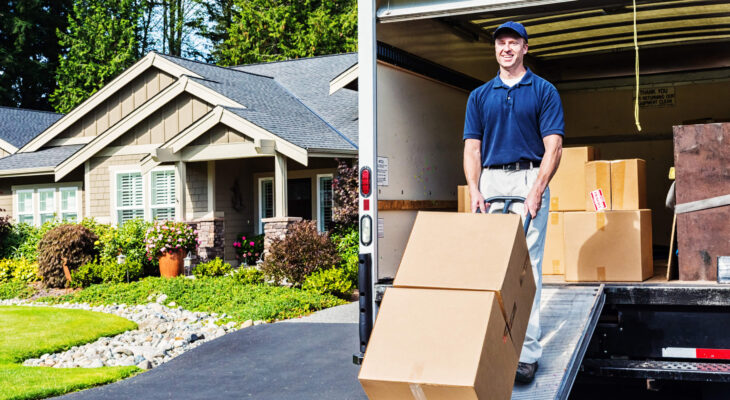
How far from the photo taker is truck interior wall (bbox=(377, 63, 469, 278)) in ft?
17.1

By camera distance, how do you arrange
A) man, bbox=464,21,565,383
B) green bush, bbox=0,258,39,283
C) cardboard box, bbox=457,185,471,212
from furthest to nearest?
green bush, bbox=0,258,39,283, cardboard box, bbox=457,185,471,212, man, bbox=464,21,565,383

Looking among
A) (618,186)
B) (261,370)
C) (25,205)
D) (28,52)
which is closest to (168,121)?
(25,205)

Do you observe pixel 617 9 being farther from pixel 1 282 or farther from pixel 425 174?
pixel 1 282

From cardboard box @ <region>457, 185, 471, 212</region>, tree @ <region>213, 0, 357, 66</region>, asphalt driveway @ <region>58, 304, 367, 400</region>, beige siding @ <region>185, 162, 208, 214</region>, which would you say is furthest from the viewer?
tree @ <region>213, 0, 357, 66</region>

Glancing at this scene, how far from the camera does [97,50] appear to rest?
3341cm

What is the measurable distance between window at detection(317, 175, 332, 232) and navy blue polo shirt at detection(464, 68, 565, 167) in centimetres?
1327

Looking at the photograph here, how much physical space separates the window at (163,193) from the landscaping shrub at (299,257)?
17.4 ft

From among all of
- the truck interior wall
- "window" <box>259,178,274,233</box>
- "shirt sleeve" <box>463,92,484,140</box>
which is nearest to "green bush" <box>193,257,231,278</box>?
"window" <box>259,178,274,233</box>

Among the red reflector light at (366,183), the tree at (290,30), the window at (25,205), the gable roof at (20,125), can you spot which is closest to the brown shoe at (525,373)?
the red reflector light at (366,183)

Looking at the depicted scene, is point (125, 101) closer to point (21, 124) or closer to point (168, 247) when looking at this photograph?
point (168, 247)

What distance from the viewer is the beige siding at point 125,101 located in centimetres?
1953

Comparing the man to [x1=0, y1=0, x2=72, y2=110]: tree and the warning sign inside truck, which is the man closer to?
the warning sign inside truck

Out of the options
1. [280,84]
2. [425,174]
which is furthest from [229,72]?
[425,174]

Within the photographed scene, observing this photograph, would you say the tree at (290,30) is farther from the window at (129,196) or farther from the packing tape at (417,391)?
the packing tape at (417,391)
